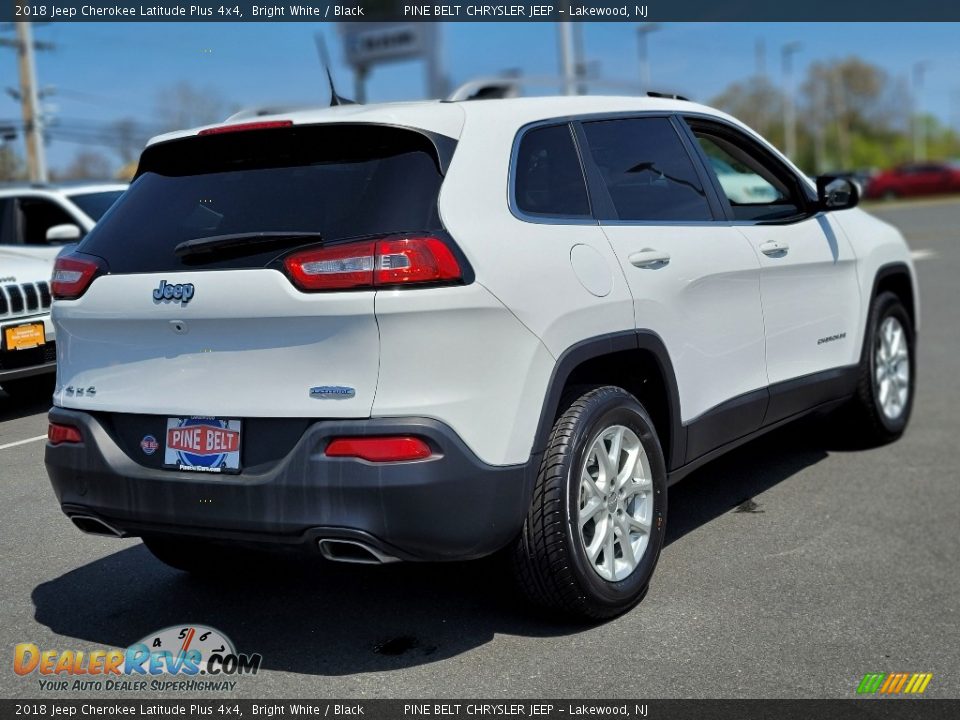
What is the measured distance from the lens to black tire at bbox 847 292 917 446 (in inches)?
251

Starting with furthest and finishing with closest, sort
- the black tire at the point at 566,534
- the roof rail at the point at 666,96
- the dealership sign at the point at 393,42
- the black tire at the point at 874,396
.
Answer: the dealership sign at the point at 393,42 < the black tire at the point at 874,396 < the roof rail at the point at 666,96 < the black tire at the point at 566,534

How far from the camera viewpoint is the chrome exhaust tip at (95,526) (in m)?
3.94

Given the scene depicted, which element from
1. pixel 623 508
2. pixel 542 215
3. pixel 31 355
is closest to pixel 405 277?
pixel 542 215

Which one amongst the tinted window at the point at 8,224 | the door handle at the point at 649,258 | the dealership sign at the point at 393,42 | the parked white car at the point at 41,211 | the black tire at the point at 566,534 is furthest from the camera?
the dealership sign at the point at 393,42

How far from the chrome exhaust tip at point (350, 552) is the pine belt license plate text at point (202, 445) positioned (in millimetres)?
378

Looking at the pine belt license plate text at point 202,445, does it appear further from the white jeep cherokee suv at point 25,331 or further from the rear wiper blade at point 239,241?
the white jeep cherokee suv at point 25,331

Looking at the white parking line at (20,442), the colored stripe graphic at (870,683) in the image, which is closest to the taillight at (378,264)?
the colored stripe graphic at (870,683)

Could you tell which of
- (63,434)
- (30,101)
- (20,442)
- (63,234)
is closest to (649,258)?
(63,434)

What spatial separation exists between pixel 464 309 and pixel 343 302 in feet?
1.22

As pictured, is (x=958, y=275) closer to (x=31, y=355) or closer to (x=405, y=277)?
(x=31, y=355)

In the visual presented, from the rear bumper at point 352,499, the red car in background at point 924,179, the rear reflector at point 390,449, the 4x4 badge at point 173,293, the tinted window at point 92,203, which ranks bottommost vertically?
the red car in background at point 924,179

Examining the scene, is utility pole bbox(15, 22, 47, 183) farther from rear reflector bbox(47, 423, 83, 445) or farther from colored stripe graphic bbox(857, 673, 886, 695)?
colored stripe graphic bbox(857, 673, 886, 695)

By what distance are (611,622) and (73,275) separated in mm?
2291

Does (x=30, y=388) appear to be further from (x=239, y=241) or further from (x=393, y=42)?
(x=393, y=42)
